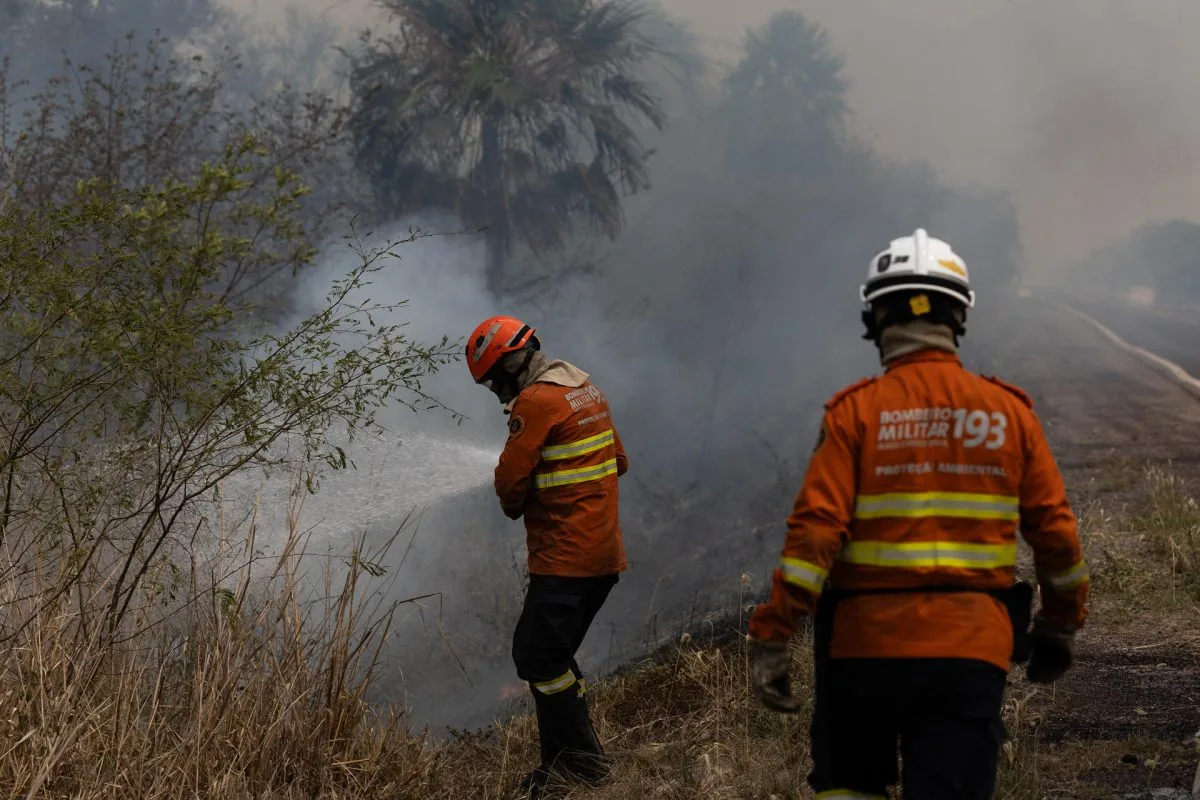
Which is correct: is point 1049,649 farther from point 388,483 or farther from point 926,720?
point 388,483

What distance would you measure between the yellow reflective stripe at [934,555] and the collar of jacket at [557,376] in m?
2.28

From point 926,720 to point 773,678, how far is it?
1.22 ft

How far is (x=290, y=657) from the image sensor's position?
4434mm

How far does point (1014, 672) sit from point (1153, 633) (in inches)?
39.6

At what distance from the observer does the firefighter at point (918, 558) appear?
2.73 meters

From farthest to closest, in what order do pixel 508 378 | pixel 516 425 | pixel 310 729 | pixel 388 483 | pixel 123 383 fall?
pixel 388 483, pixel 508 378, pixel 516 425, pixel 123 383, pixel 310 729

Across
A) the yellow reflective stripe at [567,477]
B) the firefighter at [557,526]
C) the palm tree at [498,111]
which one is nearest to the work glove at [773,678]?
the firefighter at [557,526]

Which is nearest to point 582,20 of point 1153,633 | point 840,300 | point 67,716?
point 840,300

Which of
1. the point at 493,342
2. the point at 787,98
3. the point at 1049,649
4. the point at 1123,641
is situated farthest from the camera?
the point at 787,98

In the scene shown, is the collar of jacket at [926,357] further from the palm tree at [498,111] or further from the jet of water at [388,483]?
the palm tree at [498,111]

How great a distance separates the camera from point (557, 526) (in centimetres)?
488

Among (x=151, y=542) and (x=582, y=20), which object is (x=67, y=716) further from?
(x=582, y=20)

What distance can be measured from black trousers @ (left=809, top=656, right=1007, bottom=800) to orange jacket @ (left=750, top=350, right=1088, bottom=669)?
0.04 meters

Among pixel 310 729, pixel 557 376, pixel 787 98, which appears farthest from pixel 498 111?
pixel 310 729
